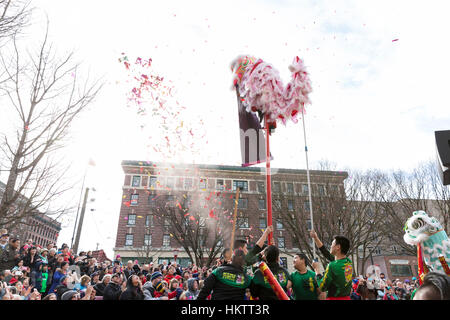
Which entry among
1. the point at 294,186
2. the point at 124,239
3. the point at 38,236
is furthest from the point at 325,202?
the point at 38,236

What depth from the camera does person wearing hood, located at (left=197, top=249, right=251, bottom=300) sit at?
3924 millimetres

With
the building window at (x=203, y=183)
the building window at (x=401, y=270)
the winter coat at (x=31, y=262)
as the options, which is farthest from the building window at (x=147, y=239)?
the building window at (x=401, y=270)

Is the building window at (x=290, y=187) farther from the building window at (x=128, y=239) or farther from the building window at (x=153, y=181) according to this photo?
the building window at (x=128, y=239)

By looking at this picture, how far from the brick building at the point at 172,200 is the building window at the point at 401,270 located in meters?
13.4

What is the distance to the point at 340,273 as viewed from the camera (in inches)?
169

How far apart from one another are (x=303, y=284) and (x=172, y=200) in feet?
77.6

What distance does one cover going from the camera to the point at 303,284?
4.43 m

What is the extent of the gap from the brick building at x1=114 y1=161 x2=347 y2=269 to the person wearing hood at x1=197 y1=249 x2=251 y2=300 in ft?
77.4

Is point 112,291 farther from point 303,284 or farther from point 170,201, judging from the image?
point 170,201

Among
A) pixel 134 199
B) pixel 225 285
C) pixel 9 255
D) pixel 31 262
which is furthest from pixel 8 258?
pixel 134 199

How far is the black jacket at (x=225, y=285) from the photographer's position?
3.92m

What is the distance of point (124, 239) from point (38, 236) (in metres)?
49.7

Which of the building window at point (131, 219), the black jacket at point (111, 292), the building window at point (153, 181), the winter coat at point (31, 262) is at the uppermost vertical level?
the building window at point (153, 181)
